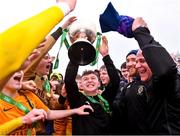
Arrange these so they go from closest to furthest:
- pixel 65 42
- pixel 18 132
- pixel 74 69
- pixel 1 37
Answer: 1. pixel 1 37
2. pixel 18 132
3. pixel 65 42
4. pixel 74 69

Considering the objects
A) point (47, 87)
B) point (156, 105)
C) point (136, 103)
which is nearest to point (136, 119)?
point (136, 103)

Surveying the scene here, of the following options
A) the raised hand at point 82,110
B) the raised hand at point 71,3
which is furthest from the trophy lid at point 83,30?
the raised hand at point 71,3

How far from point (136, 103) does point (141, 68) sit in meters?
0.37

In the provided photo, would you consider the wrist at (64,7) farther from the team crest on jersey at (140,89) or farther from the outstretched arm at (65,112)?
the outstretched arm at (65,112)

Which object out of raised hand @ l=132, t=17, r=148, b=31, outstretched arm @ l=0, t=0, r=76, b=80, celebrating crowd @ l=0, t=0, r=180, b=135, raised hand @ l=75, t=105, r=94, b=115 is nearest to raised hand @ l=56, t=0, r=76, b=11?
Answer: celebrating crowd @ l=0, t=0, r=180, b=135

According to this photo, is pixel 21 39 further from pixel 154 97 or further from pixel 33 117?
pixel 154 97

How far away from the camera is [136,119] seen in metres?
3.68

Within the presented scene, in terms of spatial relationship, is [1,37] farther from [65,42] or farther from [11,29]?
[65,42]

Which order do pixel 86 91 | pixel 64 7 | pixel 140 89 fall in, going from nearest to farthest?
1. pixel 64 7
2. pixel 140 89
3. pixel 86 91

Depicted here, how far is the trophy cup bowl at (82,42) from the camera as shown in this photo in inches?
145

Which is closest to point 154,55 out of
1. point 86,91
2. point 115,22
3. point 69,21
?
point 115,22

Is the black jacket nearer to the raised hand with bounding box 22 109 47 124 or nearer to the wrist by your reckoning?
the raised hand with bounding box 22 109 47 124

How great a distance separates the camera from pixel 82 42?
367cm

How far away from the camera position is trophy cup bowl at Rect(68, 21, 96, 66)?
145 inches
